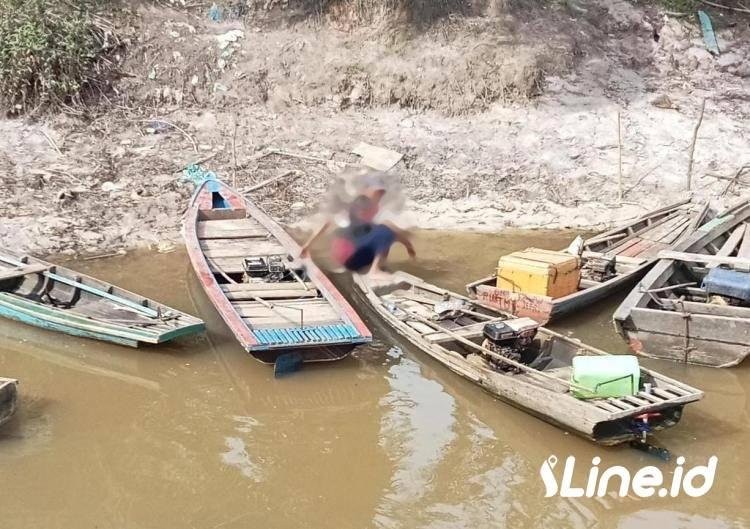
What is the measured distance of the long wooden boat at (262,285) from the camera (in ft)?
26.2

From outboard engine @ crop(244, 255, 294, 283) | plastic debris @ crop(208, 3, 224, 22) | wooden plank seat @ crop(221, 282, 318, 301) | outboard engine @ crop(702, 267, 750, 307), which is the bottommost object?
wooden plank seat @ crop(221, 282, 318, 301)

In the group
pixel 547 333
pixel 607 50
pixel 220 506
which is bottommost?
pixel 220 506

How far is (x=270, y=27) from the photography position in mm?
15312

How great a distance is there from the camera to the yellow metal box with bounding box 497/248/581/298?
29.7ft

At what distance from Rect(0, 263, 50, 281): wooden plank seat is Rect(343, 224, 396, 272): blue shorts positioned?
346cm

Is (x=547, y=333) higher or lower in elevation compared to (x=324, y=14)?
lower

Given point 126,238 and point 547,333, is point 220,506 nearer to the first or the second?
point 547,333

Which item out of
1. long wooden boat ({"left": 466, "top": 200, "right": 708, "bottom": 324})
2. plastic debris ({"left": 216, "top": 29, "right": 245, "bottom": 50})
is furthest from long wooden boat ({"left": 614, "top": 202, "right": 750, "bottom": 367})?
plastic debris ({"left": 216, "top": 29, "right": 245, "bottom": 50})

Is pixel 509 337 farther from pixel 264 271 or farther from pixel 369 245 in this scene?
pixel 264 271

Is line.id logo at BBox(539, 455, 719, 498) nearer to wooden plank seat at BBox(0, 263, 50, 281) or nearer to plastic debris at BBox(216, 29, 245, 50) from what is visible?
wooden plank seat at BBox(0, 263, 50, 281)

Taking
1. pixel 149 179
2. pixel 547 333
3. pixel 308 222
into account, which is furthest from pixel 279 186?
pixel 547 333

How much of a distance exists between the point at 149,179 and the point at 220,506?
7254 millimetres

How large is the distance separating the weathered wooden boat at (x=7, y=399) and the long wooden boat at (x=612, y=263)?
481 centimetres

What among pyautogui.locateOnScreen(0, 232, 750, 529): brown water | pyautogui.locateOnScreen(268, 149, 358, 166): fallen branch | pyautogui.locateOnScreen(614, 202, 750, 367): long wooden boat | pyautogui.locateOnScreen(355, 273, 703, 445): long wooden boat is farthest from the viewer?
pyautogui.locateOnScreen(268, 149, 358, 166): fallen branch
